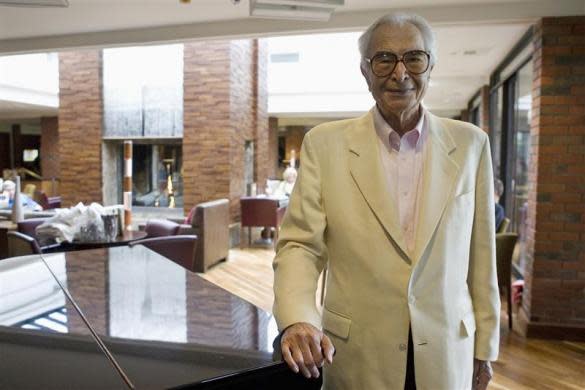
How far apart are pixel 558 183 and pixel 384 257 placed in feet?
11.0

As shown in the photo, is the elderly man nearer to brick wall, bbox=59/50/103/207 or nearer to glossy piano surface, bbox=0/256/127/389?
glossy piano surface, bbox=0/256/127/389

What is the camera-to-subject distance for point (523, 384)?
3.12 m

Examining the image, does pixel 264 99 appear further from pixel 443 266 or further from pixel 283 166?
pixel 443 266

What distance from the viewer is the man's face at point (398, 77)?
1.09m

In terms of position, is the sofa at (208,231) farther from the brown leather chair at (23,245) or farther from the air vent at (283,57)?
the air vent at (283,57)

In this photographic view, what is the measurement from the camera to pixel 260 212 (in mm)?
7918

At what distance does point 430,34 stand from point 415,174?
0.33 m

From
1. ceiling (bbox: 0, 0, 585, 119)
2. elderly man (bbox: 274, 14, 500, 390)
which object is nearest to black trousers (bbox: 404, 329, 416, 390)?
elderly man (bbox: 274, 14, 500, 390)

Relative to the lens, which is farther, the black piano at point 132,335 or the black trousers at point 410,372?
the black trousers at point 410,372

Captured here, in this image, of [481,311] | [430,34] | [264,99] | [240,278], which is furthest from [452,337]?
[264,99]

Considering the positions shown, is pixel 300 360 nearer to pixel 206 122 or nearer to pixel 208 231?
pixel 208 231

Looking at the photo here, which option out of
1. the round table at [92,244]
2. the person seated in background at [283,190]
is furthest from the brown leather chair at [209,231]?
the person seated in background at [283,190]

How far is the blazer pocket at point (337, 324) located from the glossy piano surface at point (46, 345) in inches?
18.8

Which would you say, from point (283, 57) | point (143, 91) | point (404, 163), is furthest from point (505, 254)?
point (283, 57)
